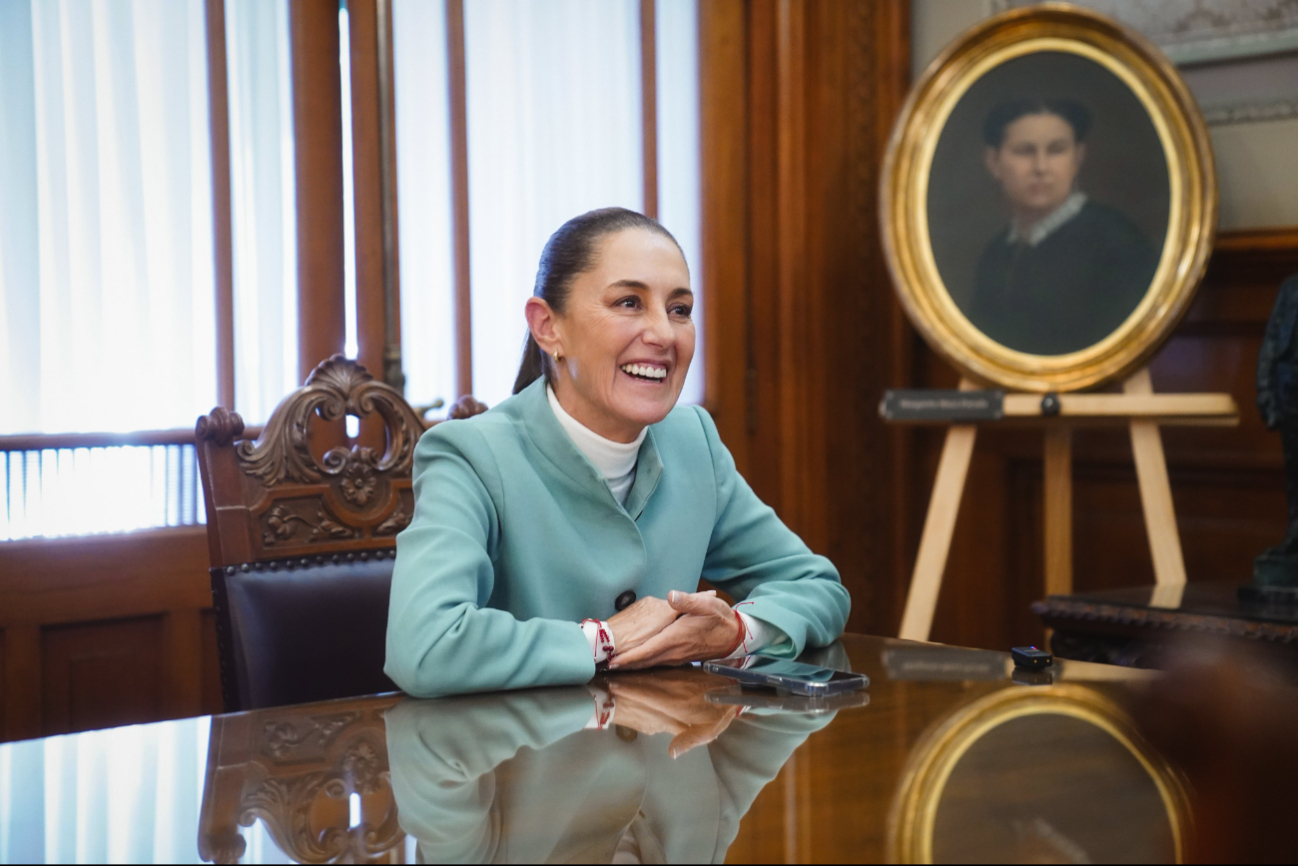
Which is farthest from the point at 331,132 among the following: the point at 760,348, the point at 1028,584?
the point at 1028,584

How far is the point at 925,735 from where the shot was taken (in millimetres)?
1030

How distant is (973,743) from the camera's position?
39.3 inches

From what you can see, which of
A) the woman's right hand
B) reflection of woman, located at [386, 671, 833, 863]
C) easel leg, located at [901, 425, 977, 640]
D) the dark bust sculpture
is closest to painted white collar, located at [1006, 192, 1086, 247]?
easel leg, located at [901, 425, 977, 640]

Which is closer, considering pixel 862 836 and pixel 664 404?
pixel 862 836

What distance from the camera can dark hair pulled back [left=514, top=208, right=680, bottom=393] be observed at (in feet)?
5.16

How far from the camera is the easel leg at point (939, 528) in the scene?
9.81 ft

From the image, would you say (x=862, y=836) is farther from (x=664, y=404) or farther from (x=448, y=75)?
(x=448, y=75)

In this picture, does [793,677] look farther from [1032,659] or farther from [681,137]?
[681,137]

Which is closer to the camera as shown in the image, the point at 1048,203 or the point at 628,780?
the point at 628,780

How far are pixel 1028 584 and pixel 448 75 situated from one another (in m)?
2.19

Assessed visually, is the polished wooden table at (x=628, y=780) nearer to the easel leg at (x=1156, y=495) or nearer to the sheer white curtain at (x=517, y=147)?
the easel leg at (x=1156, y=495)

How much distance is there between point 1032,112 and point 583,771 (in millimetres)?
2531

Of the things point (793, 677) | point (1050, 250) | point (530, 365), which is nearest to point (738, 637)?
point (793, 677)

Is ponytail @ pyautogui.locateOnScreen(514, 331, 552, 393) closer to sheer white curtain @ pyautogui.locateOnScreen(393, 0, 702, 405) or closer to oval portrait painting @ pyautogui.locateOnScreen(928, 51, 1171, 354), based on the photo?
sheer white curtain @ pyautogui.locateOnScreen(393, 0, 702, 405)
